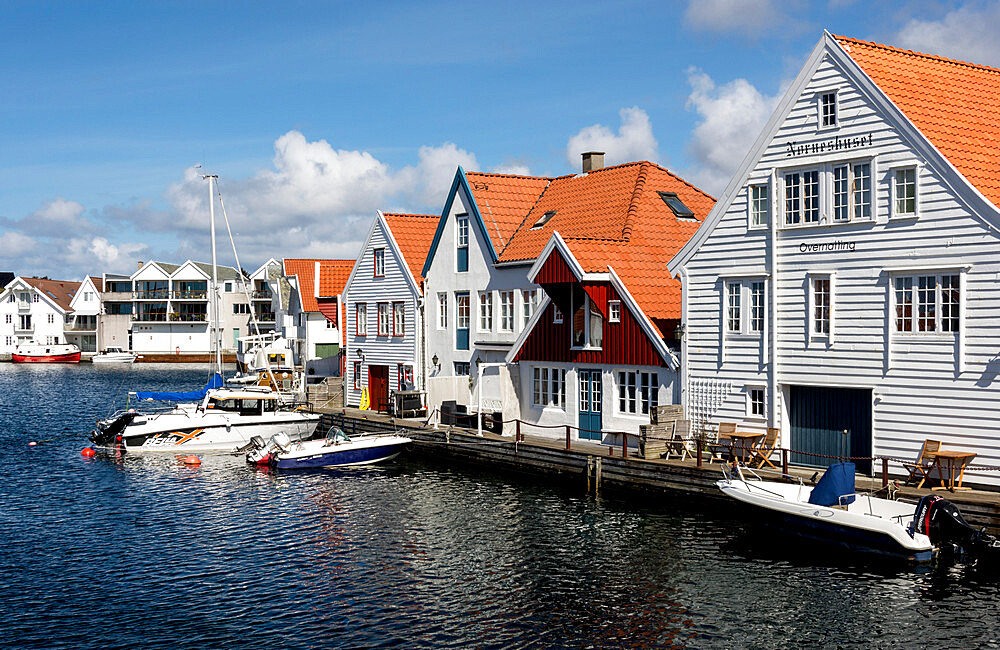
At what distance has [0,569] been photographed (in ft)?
86.7

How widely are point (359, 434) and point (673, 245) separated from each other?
58.8 feet

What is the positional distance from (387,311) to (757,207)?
27.1 m

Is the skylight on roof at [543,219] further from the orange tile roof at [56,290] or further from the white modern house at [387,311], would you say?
the orange tile roof at [56,290]

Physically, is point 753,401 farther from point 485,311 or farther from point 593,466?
Answer: point 485,311

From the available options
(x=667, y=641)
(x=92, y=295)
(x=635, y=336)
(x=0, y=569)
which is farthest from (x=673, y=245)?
(x=92, y=295)

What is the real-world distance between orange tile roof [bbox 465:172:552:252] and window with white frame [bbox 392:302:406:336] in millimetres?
8298

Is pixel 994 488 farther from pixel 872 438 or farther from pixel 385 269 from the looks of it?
pixel 385 269

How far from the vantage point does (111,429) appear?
49.3 metres

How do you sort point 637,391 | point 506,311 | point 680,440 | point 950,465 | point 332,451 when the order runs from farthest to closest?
1. point 506,311
2. point 332,451
3. point 637,391
4. point 680,440
5. point 950,465

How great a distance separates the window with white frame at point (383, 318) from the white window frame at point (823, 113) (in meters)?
29.8

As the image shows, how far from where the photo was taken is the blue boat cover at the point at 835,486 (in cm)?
2584

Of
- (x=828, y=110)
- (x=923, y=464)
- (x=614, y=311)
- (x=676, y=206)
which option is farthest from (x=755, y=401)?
(x=676, y=206)

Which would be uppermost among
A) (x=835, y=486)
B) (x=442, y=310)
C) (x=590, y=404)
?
(x=442, y=310)

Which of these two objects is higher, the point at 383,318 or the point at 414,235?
the point at 414,235
